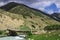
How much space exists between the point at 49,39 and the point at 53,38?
0.48 meters

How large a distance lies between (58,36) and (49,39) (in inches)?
46.0

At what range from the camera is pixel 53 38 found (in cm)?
2875

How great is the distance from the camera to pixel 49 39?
94.8ft

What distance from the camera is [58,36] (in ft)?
96.0

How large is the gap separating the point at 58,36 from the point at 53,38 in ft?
2.70
